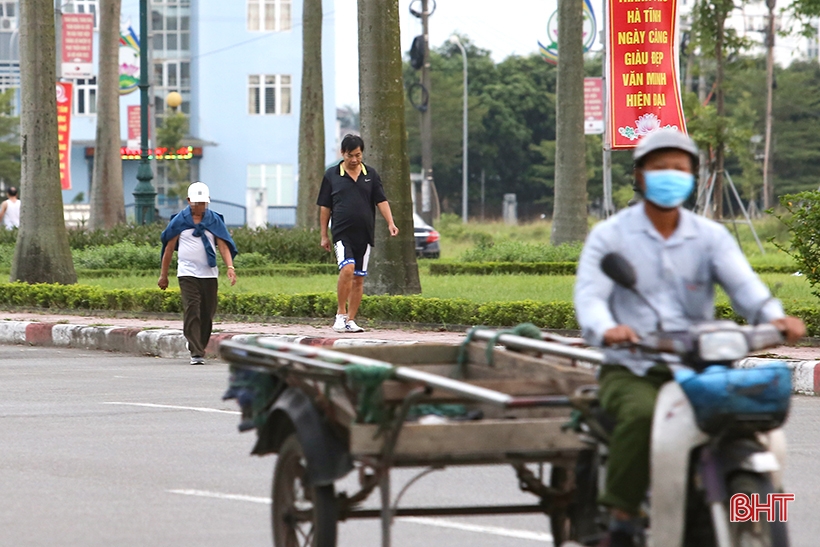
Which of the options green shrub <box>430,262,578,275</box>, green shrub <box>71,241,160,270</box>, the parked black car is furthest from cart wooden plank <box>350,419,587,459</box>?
the parked black car

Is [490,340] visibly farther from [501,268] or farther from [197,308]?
[501,268]

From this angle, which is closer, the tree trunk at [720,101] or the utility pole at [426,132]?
the tree trunk at [720,101]

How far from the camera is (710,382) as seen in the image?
163 inches

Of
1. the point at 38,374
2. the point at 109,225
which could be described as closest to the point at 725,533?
the point at 38,374

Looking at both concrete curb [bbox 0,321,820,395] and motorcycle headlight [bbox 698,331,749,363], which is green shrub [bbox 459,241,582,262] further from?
motorcycle headlight [bbox 698,331,749,363]

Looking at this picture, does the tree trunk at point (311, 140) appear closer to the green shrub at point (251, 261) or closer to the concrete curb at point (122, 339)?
the green shrub at point (251, 261)

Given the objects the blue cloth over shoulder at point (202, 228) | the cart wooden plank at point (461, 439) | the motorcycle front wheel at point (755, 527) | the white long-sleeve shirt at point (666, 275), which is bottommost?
the motorcycle front wheel at point (755, 527)

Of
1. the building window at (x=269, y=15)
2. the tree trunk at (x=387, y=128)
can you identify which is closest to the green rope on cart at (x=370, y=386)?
the tree trunk at (x=387, y=128)

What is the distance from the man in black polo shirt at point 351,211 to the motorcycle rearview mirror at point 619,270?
971 cm

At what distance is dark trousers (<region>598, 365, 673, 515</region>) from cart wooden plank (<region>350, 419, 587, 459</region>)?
32cm

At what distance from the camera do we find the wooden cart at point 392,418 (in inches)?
183

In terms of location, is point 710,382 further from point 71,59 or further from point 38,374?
point 71,59

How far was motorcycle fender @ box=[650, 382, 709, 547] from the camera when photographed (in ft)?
13.8

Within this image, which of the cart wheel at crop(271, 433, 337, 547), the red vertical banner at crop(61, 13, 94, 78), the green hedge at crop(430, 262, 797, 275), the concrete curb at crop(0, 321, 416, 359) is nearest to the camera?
the cart wheel at crop(271, 433, 337, 547)
